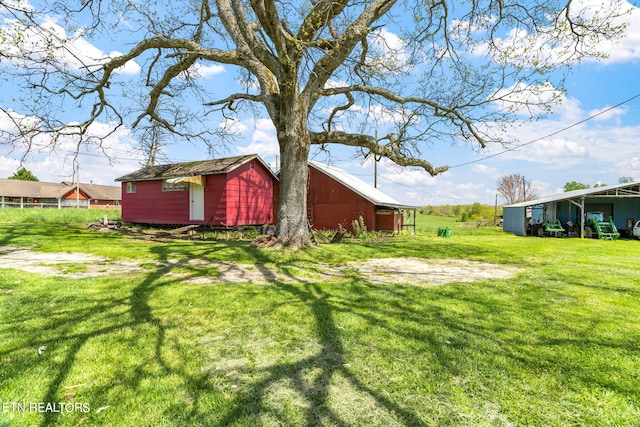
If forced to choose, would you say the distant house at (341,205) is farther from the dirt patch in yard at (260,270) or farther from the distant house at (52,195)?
the distant house at (52,195)

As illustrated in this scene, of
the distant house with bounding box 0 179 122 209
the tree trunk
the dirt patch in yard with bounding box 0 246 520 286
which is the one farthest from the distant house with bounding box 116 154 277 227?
the distant house with bounding box 0 179 122 209

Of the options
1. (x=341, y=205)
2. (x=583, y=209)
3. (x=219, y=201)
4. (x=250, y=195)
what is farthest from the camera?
(x=583, y=209)

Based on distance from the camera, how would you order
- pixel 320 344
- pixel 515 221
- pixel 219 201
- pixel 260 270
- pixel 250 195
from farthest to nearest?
pixel 515 221 < pixel 250 195 < pixel 219 201 < pixel 260 270 < pixel 320 344

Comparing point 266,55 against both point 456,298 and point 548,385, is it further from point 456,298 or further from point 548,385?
point 548,385

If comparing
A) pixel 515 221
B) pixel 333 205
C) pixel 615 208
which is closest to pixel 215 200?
pixel 333 205

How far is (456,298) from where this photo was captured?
16.0ft

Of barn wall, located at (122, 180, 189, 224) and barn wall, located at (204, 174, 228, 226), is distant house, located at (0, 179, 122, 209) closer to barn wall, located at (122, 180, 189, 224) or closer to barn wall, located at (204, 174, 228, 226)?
barn wall, located at (122, 180, 189, 224)

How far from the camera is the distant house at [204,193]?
53.0ft

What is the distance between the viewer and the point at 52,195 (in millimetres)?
52781

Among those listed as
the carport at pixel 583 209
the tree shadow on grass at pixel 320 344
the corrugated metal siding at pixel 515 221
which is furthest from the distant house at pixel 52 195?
the carport at pixel 583 209

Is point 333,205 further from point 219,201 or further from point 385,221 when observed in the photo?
point 219,201

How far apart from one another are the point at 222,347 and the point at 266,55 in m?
8.75

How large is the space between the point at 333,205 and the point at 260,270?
1230 centimetres

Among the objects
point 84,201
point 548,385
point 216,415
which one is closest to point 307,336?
point 216,415
